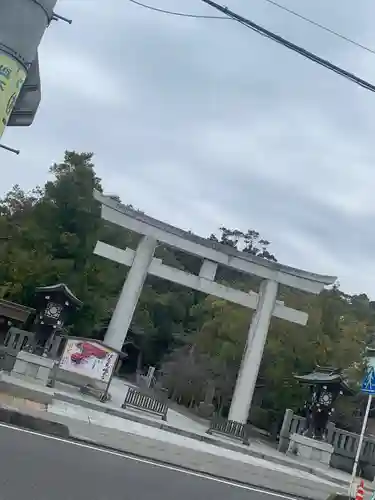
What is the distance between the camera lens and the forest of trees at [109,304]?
920 inches

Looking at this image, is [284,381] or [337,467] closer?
[337,467]

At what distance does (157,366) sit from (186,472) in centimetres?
2824

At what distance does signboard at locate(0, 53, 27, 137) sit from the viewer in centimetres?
751

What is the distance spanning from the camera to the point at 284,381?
22.7 metres

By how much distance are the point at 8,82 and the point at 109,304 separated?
25.1 meters

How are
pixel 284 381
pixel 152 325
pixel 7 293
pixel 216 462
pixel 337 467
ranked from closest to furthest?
pixel 216 462
pixel 337 467
pixel 284 381
pixel 7 293
pixel 152 325

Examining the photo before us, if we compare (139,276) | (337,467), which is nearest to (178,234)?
(139,276)

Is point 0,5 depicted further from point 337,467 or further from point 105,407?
point 337,467

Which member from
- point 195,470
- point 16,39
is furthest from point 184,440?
point 16,39

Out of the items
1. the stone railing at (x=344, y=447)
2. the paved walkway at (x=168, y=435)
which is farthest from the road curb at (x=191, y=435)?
the stone railing at (x=344, y=447)

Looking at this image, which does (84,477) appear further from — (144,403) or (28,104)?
(144,403)

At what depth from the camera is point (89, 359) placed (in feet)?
52.2

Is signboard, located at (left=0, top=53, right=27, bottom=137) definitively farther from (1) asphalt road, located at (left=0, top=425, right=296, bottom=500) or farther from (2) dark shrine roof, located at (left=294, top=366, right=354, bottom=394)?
(2) dark shrine roof, located at (left=294, top=366, right=354, bottom=394)

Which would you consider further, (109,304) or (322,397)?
(109,304)
